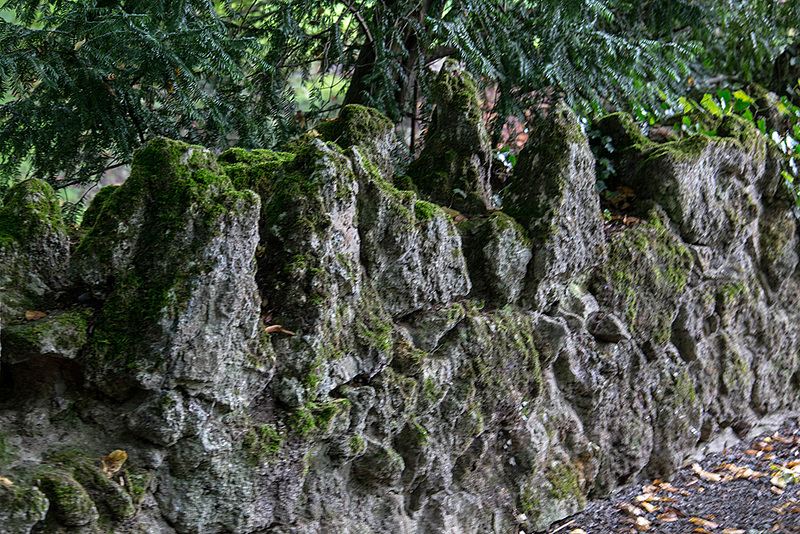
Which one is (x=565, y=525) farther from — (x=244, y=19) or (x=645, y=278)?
(x=244, y=19)

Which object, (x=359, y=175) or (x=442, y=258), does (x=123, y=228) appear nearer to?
(x=359, y=175)

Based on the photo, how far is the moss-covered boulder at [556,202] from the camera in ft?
13.4

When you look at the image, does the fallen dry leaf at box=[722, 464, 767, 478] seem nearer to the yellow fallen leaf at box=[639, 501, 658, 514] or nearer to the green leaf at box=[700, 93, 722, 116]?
the yellow fallen leaf at box=[639, 501, 658, 514]

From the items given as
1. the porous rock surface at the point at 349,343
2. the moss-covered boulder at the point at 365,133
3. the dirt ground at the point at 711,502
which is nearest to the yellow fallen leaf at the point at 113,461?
the porous rock surface at the point at 349,343

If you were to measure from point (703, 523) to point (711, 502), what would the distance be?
38 cm

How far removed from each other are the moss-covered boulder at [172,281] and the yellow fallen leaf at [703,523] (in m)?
3.19

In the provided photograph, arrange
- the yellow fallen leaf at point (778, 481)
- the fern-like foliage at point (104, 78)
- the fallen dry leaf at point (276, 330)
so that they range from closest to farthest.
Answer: the fallen dry leaf at point (276, 330) → the fern-like foliage at point (104, 78) → the yellow fallen leaf at point (778, 481)

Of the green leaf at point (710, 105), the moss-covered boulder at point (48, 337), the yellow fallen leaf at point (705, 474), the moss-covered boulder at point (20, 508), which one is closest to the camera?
the moss-covered boulder at point (20, 508)

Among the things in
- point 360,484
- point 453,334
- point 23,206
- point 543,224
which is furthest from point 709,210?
point 23,206

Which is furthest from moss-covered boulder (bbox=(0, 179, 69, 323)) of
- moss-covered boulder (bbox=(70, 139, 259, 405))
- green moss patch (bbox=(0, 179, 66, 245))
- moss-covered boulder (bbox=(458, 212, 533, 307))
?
moss-covered boulder (bbox=(458, 212, 533, 307))

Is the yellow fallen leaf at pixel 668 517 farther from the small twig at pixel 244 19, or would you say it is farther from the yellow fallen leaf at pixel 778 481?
the small twig at pixel 244 19

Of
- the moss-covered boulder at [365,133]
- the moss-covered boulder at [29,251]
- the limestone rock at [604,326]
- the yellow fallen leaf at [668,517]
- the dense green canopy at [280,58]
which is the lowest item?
the yellow fallen leaf at [668,517]

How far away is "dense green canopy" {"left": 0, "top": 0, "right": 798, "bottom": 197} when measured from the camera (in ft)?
11.5

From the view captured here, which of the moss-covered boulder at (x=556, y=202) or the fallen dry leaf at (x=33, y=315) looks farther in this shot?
the moss-covered boulder at (x=556, y=202)
